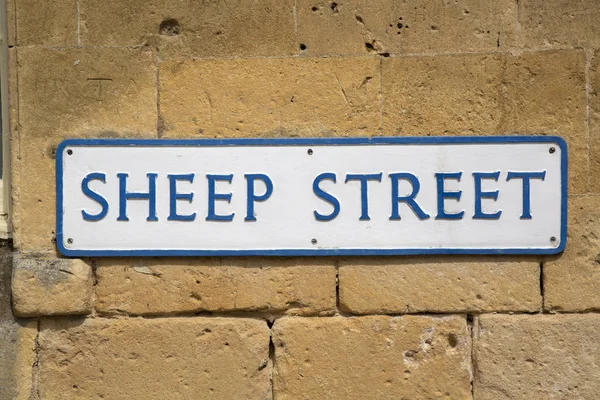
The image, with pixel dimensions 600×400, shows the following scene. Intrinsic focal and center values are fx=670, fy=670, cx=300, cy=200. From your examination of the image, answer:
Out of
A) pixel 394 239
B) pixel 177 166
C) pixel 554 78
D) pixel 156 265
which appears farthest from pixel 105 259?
pixel 554 78

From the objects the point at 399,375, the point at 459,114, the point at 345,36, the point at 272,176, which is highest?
the point at 345,36

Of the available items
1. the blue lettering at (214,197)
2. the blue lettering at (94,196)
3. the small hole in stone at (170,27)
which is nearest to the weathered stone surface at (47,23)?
the small hole in stone at (170,27)

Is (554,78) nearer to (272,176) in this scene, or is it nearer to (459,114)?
(459,114)

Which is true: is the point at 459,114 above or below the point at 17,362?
above

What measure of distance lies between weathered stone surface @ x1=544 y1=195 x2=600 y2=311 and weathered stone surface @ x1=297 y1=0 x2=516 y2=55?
2.45 ft

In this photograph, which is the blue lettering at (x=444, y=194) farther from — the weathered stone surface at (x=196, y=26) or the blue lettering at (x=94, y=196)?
the blue lettering at (x=94, y=196)

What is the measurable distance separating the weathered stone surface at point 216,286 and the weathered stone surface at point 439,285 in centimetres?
11

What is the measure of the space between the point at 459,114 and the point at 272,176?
2.68 ft

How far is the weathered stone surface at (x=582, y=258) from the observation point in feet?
9.06

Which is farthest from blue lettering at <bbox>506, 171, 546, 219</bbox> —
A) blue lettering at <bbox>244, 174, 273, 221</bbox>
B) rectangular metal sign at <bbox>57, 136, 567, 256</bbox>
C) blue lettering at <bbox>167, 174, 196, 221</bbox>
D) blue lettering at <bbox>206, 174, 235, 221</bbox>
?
blue lettering at <bbox>167, 174, 196, 221</bbox>

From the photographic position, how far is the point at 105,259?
2820 mm

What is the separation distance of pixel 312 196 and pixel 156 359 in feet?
3.10

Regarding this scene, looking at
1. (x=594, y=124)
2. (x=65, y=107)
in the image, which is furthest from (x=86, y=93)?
(x=594, y=124)

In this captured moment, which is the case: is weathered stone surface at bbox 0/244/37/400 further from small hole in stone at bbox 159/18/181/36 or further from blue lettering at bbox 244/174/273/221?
small hole in stone at bbox 159/18/181/36
